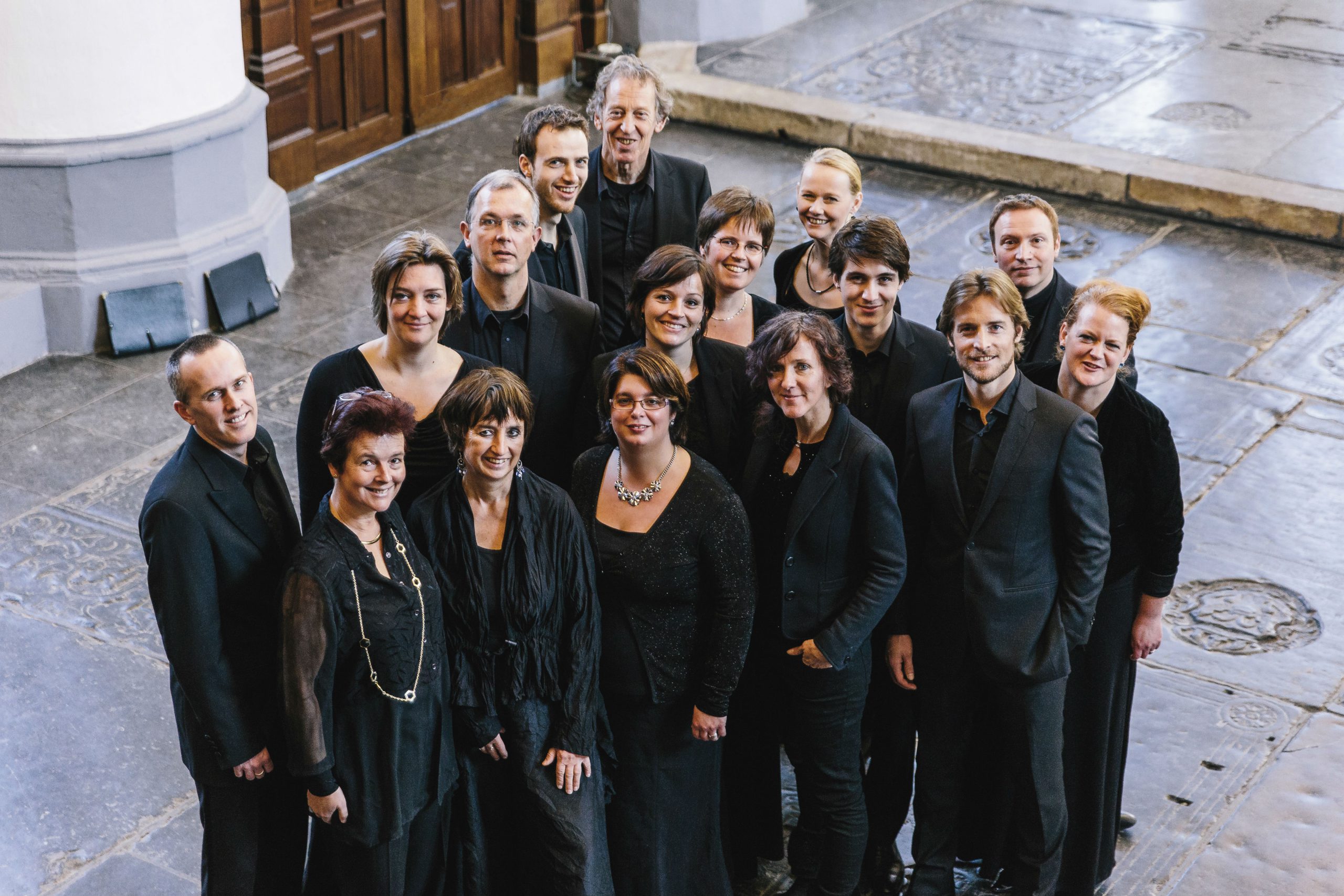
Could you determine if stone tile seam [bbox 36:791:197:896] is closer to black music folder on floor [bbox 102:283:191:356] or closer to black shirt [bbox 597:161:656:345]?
black shirt [bbox 597:161:656:345]

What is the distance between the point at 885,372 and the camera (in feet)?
14.9

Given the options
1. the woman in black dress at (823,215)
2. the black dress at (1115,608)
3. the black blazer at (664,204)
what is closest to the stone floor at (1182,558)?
the black dress at (1115,608)

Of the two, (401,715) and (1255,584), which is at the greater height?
(401,715)

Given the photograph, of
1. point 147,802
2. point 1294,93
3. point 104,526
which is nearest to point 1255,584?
point 147,802

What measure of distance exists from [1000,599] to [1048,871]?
828 mm

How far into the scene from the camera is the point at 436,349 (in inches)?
173

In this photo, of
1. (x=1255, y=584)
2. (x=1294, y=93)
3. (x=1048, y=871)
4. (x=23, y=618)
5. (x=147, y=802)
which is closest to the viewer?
(x=1048, y=871)

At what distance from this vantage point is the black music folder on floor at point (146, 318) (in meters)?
7.87

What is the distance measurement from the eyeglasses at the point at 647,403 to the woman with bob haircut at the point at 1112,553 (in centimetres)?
107

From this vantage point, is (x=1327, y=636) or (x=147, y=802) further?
(x=1327, y=636)

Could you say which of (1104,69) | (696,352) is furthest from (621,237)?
(1104,69)

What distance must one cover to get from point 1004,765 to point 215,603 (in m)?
2.15

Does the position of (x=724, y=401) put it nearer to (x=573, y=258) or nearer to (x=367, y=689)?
(x=573, y=258)

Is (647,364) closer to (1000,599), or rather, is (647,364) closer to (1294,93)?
(1000,599)
